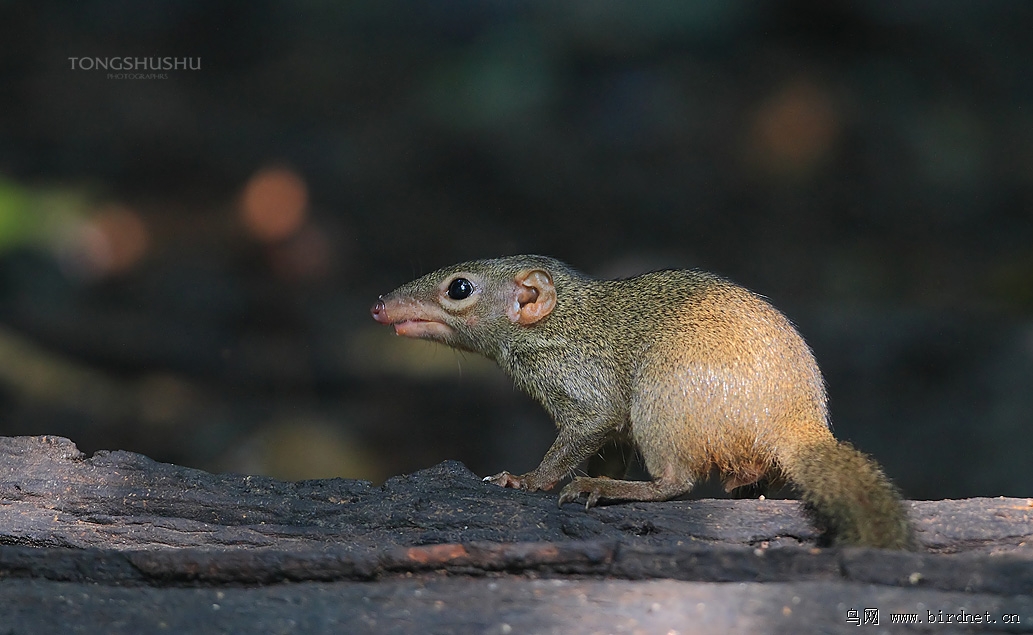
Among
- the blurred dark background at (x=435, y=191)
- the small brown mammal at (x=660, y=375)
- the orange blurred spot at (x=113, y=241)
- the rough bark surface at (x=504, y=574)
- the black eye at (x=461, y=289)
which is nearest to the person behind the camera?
the rough bark surface at (x=504, y=574)

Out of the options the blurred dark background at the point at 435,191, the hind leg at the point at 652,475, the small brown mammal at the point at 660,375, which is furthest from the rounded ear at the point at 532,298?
Answer: the blurred dark background at the point at 435,191

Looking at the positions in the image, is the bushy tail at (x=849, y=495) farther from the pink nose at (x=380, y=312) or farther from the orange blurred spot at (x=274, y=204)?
the orange blurred spot at (x=274, y=204)

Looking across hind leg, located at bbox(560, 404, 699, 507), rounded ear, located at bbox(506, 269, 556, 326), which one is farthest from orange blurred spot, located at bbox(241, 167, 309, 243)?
hind leg, located at bbox(560, 404, 699, 507)

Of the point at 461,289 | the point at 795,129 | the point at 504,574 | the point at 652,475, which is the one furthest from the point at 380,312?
the point at 795,129

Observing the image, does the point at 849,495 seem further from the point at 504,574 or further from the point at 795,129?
A: the point at 795,129

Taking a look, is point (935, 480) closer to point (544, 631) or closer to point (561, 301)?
point (561, 301)

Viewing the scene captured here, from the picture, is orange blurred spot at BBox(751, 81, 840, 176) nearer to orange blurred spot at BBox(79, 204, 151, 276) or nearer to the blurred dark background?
the blurred dark background
